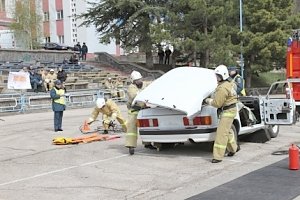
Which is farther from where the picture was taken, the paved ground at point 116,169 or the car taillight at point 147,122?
the car taillight at point 147,122

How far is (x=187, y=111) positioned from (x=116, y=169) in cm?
167

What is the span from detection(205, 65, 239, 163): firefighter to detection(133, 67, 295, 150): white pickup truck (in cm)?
29

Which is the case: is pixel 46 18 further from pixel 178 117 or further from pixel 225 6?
pixel 178 117

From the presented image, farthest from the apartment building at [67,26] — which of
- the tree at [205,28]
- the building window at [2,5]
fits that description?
the tree at [205,28]

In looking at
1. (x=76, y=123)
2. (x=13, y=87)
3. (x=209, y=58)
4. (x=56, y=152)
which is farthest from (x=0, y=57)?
(x=56, y=152)

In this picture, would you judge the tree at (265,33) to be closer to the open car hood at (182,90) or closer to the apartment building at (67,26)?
the apartment building at (67,26)

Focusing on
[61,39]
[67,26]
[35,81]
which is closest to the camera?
[35,81]

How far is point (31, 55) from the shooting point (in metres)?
39.6

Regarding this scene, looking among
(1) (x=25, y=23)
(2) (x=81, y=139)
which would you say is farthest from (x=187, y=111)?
(1) (x=25, y=23)

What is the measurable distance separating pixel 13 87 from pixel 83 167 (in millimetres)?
17004

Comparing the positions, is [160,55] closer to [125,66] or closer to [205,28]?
[125,66]

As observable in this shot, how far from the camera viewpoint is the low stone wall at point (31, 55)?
37816 mm

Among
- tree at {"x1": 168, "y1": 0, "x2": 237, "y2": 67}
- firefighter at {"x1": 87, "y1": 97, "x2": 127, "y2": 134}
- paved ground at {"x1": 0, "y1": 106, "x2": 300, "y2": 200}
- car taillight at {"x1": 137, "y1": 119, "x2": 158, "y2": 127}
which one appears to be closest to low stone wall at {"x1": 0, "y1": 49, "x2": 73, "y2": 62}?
tree at {"x1": 168, "y1": 0, "x2": 237, "y2": 67}

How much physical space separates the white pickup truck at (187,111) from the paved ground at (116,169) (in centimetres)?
48
